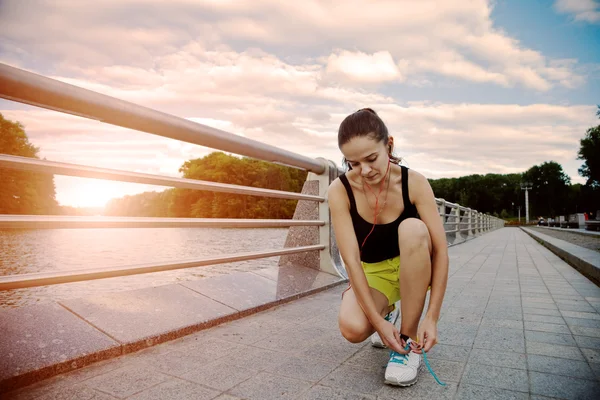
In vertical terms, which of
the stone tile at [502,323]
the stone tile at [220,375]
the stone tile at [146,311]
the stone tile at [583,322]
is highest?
the stone tile at [146,311]

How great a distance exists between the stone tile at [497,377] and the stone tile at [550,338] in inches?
25.1

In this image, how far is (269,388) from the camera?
1.62m

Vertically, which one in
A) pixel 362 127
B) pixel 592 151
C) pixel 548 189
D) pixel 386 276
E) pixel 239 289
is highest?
pixel 592 151

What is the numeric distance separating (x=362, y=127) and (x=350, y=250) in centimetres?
64

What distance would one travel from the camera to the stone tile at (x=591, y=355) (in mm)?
1947

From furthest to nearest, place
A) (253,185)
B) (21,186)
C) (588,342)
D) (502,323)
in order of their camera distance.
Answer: (253,185) < (21,186) < (502,323) < (588,342)

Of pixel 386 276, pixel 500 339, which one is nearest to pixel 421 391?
pixel 386 276

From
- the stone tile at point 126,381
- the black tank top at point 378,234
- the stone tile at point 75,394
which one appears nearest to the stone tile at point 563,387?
the black tank top at point 378,234

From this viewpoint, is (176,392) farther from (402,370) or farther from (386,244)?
(386,244)

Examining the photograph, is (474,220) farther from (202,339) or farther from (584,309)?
(202,339)

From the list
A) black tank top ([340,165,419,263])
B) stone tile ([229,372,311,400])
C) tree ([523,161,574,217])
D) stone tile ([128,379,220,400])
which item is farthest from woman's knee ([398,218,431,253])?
tree ([523,161,574,217])

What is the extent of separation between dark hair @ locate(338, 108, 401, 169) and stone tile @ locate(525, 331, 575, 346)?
155 centimetres

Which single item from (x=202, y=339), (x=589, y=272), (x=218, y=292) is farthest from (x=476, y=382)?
(x=589, y=272)

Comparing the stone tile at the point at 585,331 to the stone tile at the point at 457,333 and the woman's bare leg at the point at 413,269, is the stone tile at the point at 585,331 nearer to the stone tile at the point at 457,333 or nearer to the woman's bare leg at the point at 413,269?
the stone tile at the point at 457,333
